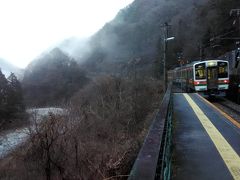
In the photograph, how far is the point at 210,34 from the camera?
243 ft

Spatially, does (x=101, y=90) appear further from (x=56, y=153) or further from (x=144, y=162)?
(x=144, y=162)

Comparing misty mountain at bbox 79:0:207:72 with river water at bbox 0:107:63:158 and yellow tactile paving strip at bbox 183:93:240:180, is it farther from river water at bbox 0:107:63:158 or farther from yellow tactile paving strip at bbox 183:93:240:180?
yellow tactile paving strip at bbox 183:93:240:180

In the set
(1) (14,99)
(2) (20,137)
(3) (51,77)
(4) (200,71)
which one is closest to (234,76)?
(4) (200,71)

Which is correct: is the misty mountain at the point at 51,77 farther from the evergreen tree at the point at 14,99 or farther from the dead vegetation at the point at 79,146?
the dead vegetation at the point at 79,146

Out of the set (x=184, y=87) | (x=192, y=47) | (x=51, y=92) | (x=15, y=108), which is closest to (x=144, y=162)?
(x=184, y=87)

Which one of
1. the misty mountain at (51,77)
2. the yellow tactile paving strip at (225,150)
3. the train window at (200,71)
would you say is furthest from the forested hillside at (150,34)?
the yellow tactile paving strip at (225,150)

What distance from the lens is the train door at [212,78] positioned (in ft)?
95.7

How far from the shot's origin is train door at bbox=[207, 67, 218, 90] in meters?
29.2

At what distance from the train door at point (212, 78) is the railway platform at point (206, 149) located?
15.7m

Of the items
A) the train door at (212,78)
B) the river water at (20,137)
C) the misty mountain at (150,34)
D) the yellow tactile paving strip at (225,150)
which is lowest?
the river water at (20,137)

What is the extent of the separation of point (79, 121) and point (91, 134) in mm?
885

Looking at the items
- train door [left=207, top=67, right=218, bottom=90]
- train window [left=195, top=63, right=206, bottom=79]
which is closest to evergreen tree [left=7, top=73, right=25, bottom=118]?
train window [left=195, top=63, right=206, bottom=79]

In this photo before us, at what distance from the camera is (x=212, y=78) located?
29.5 meters

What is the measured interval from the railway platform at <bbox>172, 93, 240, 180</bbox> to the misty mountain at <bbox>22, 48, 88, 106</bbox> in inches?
3316
